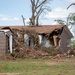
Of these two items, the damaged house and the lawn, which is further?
the damaged house

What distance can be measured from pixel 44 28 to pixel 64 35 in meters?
3.15

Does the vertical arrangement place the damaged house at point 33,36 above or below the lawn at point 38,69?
above

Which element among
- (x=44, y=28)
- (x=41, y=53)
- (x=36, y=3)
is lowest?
(x=41, y=53)

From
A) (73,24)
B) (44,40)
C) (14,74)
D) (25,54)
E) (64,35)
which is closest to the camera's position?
(14,74)

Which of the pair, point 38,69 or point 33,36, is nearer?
point 38,69

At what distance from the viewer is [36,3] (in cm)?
5450

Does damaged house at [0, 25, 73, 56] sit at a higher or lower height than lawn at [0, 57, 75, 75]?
higher

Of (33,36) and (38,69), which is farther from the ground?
(33,36)

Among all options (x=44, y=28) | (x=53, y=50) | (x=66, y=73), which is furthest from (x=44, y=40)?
(x=66, y=73)

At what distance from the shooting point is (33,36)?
34.5 m

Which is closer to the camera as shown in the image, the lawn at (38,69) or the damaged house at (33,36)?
the lawn at (38,69)

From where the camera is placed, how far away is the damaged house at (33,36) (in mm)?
29672

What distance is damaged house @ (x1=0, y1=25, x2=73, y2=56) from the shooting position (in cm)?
2967

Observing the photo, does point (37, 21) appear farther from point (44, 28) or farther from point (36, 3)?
point (44, 28)
